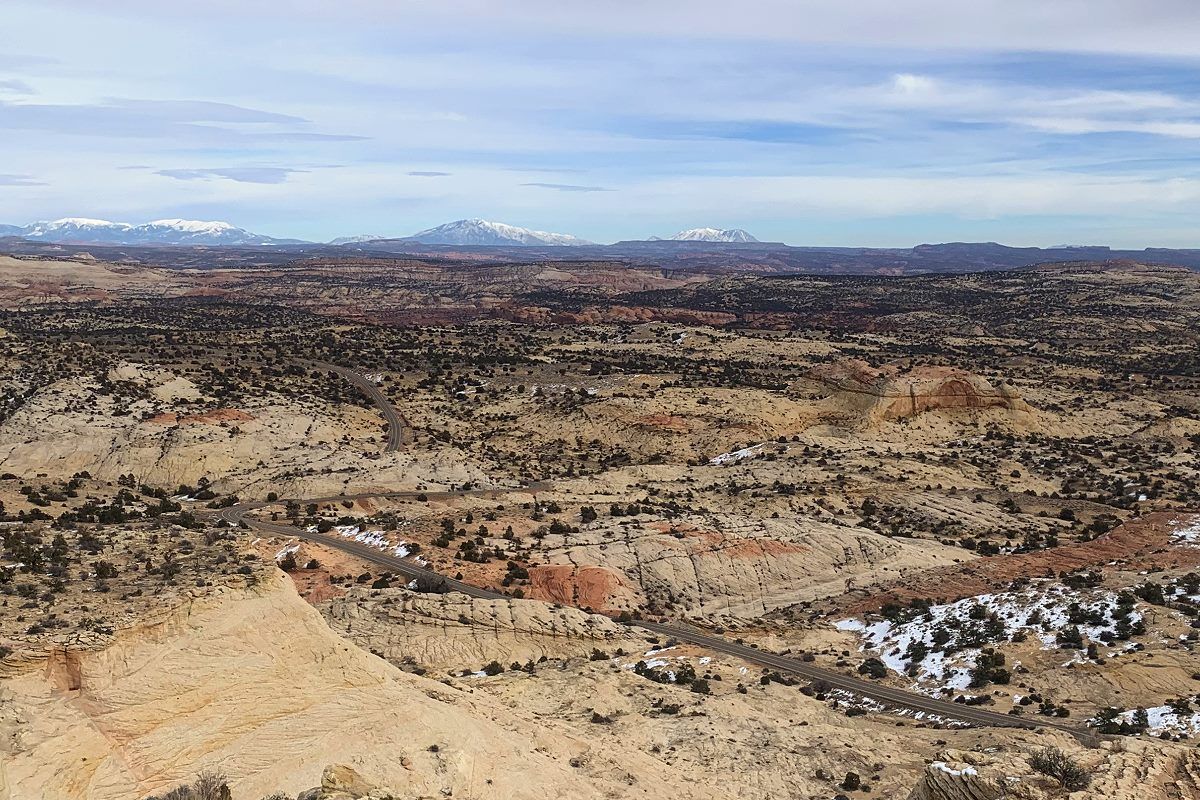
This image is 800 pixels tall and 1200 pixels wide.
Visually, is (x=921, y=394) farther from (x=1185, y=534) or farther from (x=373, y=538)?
(x=373, y=538)

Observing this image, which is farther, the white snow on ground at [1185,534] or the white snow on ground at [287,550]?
the white snow on ground at [287,550]

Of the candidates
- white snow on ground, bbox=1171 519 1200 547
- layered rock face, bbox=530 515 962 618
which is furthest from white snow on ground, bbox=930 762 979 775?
white snow on ground, bbox=1171 519 1200 547

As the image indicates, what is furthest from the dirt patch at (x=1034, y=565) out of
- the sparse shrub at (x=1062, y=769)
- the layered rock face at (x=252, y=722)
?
the layered rock face at (x=252, y=722)

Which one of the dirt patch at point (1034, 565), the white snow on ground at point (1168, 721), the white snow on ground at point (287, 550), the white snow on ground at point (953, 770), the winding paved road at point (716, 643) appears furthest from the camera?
the white snow on ground at point (287, 550)

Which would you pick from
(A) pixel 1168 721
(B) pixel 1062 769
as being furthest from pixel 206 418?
(A) pixel 1168 721

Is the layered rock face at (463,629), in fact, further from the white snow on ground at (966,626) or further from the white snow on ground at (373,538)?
the white snow on ground at (966,626)

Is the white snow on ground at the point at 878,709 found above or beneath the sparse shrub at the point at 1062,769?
beneath

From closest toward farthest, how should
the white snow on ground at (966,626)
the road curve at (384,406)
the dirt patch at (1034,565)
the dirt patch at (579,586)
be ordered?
1. the white snow on ground at (966,626)
2. the dirt patch at (1034,565)
3. the dirt patch at (579,586)
4. the road curve at (384,406)
